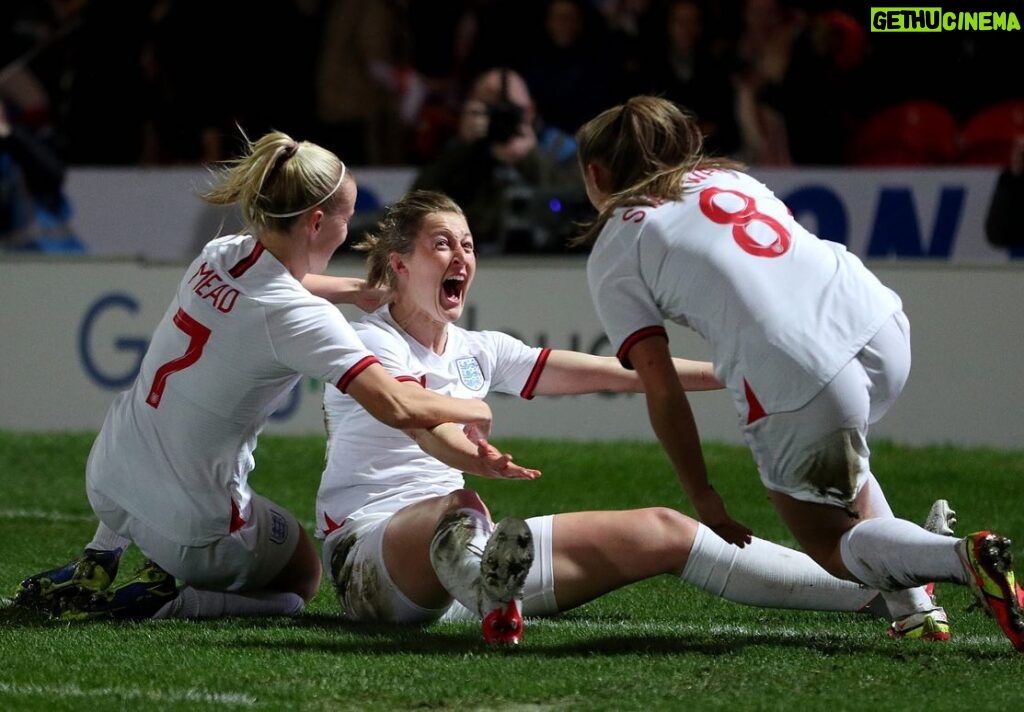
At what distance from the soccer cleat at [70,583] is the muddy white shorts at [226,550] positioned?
109 mm

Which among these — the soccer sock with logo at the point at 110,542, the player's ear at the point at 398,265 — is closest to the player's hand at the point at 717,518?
the player's ear at the point at 398,265

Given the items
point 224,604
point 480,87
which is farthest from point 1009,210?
point 224,604

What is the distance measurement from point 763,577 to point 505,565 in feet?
3.00

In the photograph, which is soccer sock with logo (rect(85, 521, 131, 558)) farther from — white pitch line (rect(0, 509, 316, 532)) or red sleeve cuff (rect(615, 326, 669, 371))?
white pitch line (rect(0, 509, 316, 532))

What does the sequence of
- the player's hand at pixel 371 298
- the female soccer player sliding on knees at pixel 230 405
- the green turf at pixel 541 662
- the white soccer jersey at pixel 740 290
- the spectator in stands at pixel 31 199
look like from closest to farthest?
the green turf at pixel 541 662, the white soccer jersey at pixel 740 290, the female soccer player sliding on knees at pixel 230 405, the player's hand at pixel 371 298, the spectator in stands at pixel 31 199

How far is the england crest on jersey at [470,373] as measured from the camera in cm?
498

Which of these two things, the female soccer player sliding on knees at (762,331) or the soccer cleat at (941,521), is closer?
the female soccer player sliding on knees at (762,331)

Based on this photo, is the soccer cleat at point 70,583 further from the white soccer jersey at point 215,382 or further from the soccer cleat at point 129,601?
the white soccer jersey at point 215,382

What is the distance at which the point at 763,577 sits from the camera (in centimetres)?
465

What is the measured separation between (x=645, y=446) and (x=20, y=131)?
609 centimetres

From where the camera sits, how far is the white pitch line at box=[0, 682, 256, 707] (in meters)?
3.82

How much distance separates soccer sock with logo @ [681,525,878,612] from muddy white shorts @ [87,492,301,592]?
1258mm

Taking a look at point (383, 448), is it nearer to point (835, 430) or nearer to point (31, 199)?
point (835, 430)

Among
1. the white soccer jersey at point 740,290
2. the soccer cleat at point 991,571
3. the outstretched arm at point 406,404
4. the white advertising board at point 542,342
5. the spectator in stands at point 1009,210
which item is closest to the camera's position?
the soccer cleat at point 991,571
